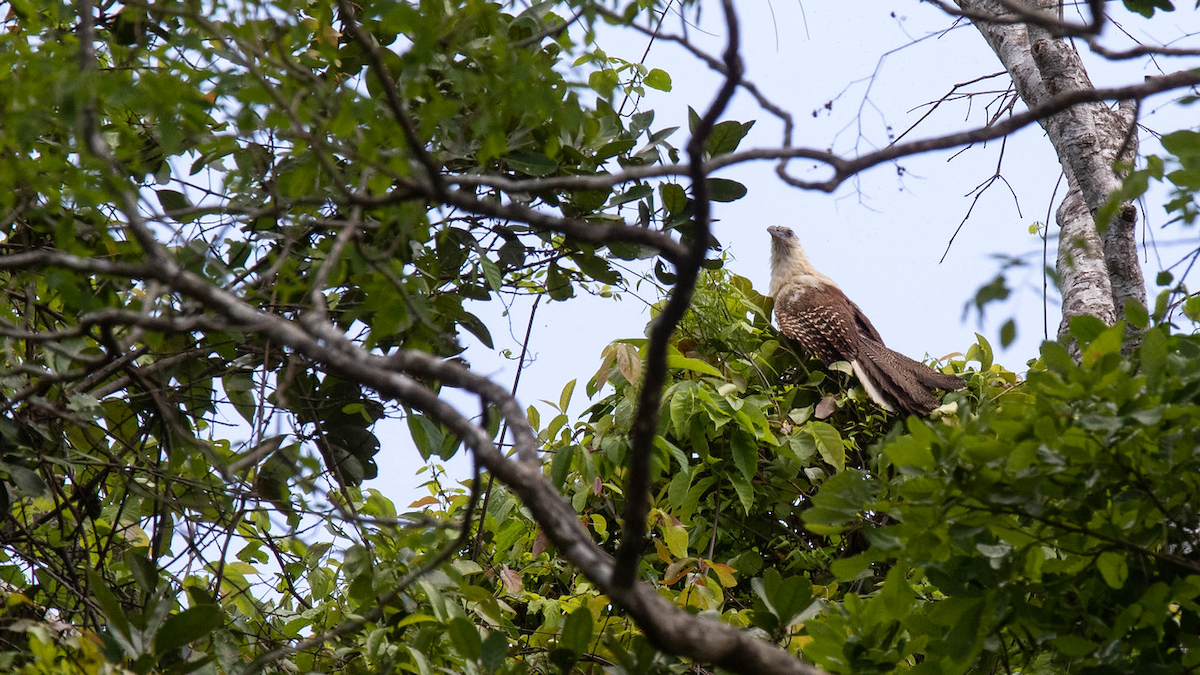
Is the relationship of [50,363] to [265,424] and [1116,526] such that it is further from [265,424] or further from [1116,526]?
[1116,526]

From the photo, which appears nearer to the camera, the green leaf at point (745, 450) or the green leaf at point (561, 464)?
the green leaf at point (561, 464)

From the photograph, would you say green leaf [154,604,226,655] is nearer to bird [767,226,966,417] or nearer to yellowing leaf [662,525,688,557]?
yellowing leaf [662,525,688,557]

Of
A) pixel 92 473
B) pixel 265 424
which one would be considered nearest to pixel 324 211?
pixel 265 424

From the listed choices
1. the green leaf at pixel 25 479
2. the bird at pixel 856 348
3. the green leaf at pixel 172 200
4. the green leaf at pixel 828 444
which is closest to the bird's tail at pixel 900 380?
the bird at pixel 856 348

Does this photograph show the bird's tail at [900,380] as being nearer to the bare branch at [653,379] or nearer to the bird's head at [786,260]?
the bird's head at [786,260]

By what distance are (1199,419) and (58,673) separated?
177 cm

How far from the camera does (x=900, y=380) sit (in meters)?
3.46

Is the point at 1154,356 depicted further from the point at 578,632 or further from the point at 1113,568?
the point at 578,632

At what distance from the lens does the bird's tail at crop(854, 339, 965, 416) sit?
3.41 m

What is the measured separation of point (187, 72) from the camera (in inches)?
65.1

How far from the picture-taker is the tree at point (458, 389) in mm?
1357

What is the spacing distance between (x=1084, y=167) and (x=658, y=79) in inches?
51.6

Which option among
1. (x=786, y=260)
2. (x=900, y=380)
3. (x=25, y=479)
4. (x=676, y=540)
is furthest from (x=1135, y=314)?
(x=786, y=260)

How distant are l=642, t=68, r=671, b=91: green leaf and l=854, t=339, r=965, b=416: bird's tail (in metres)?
1.41
